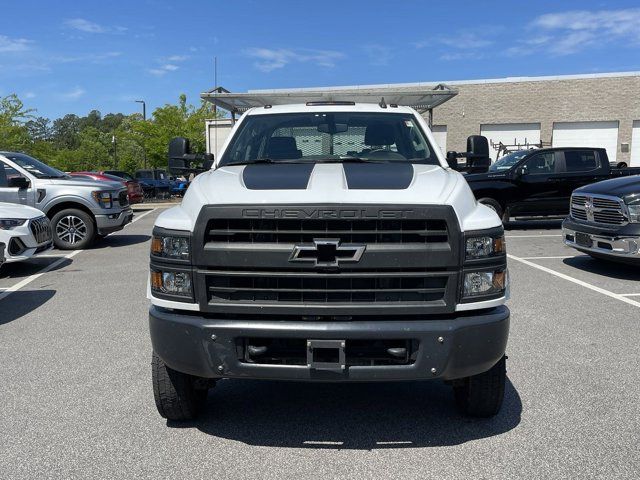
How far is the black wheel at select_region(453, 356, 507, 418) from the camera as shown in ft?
11.1

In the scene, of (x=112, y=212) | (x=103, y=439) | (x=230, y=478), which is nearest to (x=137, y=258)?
(x=112, y=212)

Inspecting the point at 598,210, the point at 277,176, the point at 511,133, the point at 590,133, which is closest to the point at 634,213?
the point at 598,210

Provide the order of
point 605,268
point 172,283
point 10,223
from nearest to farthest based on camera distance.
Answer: point 172,283, point 10,223, point 605,268

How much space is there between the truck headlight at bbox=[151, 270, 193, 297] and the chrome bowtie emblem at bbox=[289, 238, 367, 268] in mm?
574

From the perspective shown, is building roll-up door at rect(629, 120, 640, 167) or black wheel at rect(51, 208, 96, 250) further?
building roll-up door at rect(629, 120, 640, 167)

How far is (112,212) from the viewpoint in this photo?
37.3ft

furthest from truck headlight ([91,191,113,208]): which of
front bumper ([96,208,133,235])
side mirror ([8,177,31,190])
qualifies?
side mirror ([8,177,31,190])

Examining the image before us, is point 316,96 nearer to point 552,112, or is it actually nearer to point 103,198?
point 103,198

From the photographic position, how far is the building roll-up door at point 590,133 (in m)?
31.0

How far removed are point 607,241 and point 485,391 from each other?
540 cm

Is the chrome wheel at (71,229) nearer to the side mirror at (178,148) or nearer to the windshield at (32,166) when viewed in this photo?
the windshield at (32,166)

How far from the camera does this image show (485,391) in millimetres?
3432

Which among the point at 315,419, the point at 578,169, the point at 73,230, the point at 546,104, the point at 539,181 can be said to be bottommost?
the point at 315,419

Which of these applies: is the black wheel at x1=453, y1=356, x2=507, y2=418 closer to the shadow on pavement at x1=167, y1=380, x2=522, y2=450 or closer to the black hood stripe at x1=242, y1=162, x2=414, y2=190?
the shadow on pavement at x1=167, y1=380, x2=522, y2=450
